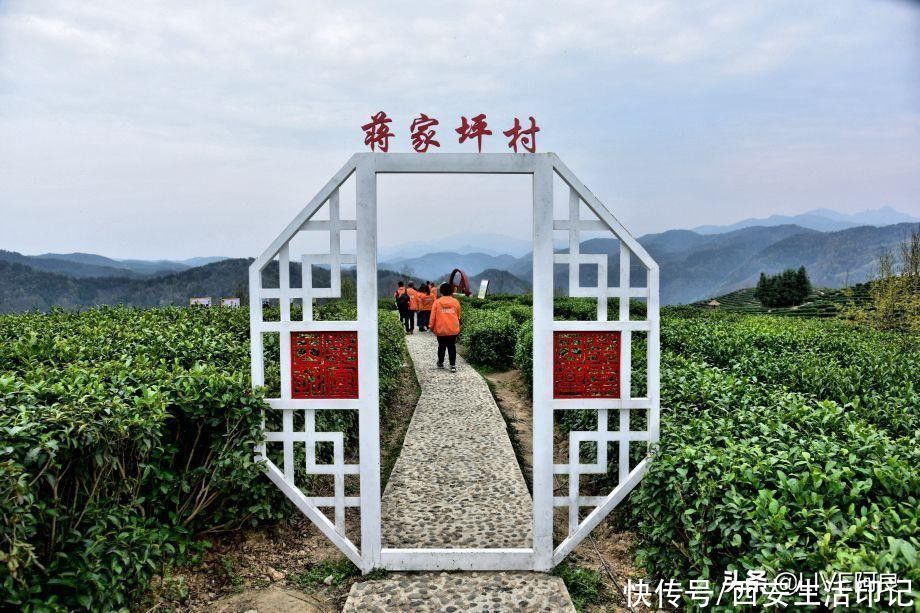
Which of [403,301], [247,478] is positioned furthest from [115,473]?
[403,301]

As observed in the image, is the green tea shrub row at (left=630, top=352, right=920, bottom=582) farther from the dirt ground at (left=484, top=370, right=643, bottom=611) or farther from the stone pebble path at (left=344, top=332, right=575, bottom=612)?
the stone pebble path at (left=344, top=332, right=575, bottom=612)

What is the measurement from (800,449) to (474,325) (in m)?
9.21

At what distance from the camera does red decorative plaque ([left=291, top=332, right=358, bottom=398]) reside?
347 centimetres

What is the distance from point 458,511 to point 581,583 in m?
1.23

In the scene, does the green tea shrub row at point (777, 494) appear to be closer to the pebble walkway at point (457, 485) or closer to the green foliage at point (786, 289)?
the pebble walkway at point (457, 485)

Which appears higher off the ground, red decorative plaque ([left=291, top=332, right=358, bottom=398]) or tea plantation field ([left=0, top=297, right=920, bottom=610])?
red decorative plaque ([left=291, top=332, right=358, bottom=398])

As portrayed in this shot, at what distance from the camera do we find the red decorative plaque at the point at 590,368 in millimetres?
3488

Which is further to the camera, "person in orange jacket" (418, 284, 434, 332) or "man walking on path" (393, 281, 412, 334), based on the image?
"man walking on path" (393, 281, 412, 334)

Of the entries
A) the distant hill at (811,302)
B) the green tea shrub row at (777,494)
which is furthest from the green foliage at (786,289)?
the green tea shrub row at (777,494)

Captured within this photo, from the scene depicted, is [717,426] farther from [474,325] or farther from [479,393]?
[474,325]

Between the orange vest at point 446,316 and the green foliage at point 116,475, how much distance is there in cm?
533

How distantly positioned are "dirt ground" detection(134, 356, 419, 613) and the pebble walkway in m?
0.49

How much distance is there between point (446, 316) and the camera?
9555mm

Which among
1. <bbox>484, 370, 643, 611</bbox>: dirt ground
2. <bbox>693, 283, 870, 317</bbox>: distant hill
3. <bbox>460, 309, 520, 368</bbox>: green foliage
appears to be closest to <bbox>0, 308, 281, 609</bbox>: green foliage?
<bbox>484, 370, 643, 611</bbox>: dirt ground
